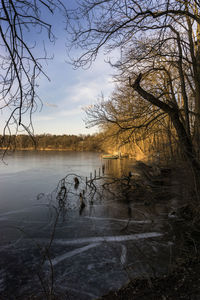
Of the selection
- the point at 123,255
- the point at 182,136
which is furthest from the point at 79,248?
the point at 182,136

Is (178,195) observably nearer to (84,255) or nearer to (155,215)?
(155,215)

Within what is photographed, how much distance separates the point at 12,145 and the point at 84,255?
6.51 m

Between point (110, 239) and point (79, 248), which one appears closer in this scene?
point (79, 248)

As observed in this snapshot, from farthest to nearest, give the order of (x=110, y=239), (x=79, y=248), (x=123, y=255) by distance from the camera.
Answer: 1. (x=110, y=239)
2. (x=79, y=248)
3. (x=123, y=255)

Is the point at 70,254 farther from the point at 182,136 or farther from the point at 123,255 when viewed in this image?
the point at 182,136

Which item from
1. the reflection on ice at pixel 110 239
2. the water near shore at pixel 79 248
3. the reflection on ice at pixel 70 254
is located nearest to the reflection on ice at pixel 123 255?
the water near shore at pixel 79 248

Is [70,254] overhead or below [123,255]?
below

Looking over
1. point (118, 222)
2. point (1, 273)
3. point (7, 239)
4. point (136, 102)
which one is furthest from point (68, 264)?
point (136, 102)

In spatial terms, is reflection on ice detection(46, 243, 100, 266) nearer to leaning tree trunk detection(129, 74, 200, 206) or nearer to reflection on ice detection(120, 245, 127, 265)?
reflection on ice detection(120, 245, 127, 265)

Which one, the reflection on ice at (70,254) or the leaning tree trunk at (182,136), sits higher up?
the leaning tree trunk at (182,136)

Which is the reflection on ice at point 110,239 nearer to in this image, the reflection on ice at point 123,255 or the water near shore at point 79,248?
the water near shore at point 79,248

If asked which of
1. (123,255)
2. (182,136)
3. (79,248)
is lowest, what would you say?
(79,248)

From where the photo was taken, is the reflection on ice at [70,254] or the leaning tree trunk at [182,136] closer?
the leaning tree trunk at [182,136]

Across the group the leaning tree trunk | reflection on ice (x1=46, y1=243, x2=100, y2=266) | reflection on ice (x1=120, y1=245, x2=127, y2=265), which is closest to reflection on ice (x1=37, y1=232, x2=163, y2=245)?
reflection on ice (x1=46, y1=243, x2=100, y2=266)
